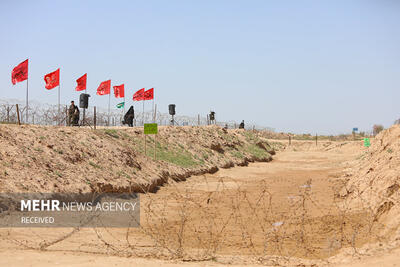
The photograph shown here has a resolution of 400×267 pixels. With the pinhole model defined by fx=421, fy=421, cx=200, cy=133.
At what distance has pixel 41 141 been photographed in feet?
53.1

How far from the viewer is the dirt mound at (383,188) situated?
9719mm

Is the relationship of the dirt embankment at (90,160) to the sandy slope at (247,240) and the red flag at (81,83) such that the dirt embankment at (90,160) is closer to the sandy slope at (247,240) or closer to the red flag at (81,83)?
the sandy slope at (247,240)

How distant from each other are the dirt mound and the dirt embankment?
280 inches

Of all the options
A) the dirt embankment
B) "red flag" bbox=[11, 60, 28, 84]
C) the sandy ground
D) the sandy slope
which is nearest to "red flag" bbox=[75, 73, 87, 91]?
the dirt embankment

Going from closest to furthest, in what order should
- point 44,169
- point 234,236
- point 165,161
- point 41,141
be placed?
point 234,236 → point 44,169 → point 41,141 → point 165,161

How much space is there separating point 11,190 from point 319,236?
8563 millimetres

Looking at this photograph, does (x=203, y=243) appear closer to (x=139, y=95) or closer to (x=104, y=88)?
(x=104, y=88)

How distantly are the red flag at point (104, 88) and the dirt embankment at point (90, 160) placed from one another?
5.63 meters

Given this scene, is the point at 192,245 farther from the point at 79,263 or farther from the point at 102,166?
the point at 102,166

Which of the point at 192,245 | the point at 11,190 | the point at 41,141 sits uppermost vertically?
the point at 41,141

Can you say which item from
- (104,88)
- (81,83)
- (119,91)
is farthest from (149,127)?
(119,91)

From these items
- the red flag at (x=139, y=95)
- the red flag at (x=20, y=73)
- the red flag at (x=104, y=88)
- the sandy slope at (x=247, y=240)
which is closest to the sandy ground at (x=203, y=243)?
the sandy slope at (x=247, y=240)

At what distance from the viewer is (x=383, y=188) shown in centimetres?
1120

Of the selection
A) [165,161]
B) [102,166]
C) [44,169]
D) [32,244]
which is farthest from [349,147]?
[32,244]
